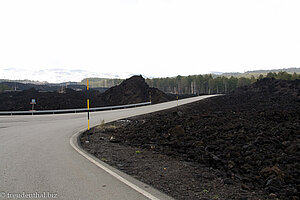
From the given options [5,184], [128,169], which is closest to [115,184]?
[128,169]

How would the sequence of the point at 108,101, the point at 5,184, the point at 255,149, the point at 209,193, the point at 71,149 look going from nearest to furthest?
the point at 209,193 < the point at 5,184 < the point at 255,149 < the point at 71,149 < the point at 108,101

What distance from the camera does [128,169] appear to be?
597 cm

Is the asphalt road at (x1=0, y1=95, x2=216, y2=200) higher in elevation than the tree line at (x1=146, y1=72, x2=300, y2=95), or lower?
lower

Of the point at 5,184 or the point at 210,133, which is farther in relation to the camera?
the point at 210,133

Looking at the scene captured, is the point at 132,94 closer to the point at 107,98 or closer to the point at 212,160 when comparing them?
the point at 107,98

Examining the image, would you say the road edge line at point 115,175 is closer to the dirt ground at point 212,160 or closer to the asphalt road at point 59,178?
the asphalt road at point 59,178

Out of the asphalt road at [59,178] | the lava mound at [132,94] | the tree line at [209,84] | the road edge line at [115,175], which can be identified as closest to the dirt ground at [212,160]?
the road edge line at [115,175]

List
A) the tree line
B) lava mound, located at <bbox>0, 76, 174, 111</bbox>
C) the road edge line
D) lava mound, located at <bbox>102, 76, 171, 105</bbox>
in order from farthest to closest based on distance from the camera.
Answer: the tree line
lava mound, located at <bbox>102, 76, 171, 105</bbox>
lava mound, located at <bbox>0, 76, 174, 111</bbox>
the road edge line

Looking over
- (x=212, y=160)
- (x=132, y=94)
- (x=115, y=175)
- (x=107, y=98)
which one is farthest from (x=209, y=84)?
(x=115, y=175)

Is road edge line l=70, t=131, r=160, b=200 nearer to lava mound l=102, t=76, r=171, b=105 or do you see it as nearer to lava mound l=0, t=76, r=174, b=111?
lava mound l=0, t=76, r=174, b=111

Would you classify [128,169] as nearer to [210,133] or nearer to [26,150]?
[26,150]

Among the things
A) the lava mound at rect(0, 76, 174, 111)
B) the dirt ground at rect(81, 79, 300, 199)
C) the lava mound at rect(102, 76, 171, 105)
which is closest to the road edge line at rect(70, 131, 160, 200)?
the dirt ground at rect(81, 79, 300, 199)

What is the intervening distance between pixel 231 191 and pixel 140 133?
7656 mm

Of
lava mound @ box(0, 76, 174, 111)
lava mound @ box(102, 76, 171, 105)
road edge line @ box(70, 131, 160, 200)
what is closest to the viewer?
road edge line @ box(70, 131, 160, 200)
